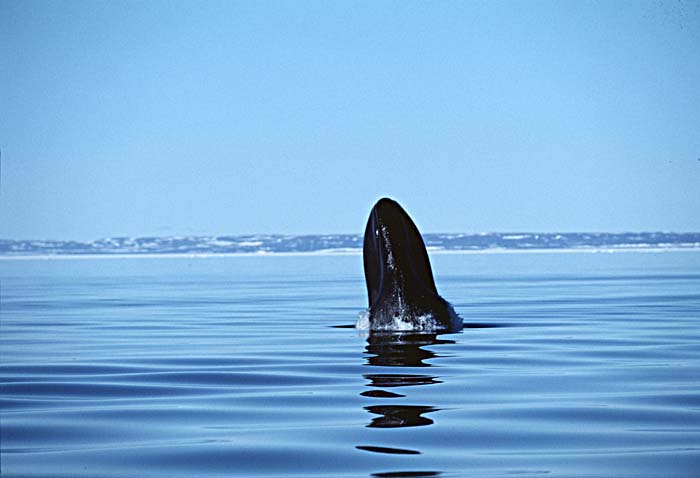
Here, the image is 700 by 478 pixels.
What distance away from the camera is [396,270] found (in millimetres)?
14672

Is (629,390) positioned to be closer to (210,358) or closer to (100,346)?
(210,358)

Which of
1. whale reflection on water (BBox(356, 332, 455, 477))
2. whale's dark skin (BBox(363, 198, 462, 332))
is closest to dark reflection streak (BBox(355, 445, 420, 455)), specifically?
whale reflection on water (BBox(356, 332, 455, 477))

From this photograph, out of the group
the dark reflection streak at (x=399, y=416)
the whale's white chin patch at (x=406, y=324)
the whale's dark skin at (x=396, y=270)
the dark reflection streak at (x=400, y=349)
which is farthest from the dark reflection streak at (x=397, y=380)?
the whale's white chin patch at (x=406, y=324)

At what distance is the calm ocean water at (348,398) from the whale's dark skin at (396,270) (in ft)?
1.11

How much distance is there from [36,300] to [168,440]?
74.4 ft

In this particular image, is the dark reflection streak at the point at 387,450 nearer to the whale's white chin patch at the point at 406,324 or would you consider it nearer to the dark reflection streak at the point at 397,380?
the dark reflection streak at the point at 397,380

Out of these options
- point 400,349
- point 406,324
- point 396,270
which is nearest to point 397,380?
point 400,349

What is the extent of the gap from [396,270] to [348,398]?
474 cm

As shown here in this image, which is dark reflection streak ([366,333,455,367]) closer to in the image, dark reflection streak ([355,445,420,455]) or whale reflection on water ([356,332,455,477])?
whale reflection on water ([356,332,455,477])

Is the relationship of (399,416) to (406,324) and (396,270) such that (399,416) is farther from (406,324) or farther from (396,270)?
(406,324)

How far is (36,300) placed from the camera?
2972cm

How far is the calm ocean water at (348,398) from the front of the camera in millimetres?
7227

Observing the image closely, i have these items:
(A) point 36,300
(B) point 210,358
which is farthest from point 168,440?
(A) point 36,300

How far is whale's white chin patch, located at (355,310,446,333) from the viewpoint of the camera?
1509cm
